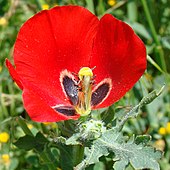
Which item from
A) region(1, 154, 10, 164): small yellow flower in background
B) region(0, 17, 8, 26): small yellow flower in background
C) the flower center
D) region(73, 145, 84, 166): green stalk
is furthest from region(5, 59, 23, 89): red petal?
region(0, 17, 8, 26): small yellow flower in background

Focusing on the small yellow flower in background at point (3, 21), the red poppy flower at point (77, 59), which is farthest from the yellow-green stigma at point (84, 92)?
the small yellow flower in background at point (3, 21)

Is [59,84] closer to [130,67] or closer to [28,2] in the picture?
[130,67]

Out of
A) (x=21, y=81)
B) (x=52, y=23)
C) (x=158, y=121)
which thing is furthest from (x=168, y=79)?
(x=21, y=81)

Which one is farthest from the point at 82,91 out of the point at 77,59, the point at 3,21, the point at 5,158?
the point at 3,21

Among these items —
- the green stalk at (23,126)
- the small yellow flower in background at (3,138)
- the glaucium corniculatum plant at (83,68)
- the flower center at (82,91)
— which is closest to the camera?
the glaucium corniculatum plant at (83,68)

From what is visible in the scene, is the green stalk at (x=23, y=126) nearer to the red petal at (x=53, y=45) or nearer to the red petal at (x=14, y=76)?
the red petal at (x=53, y=45)

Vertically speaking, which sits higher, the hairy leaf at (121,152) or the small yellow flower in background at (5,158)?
the hairy leaf at (121,152)
